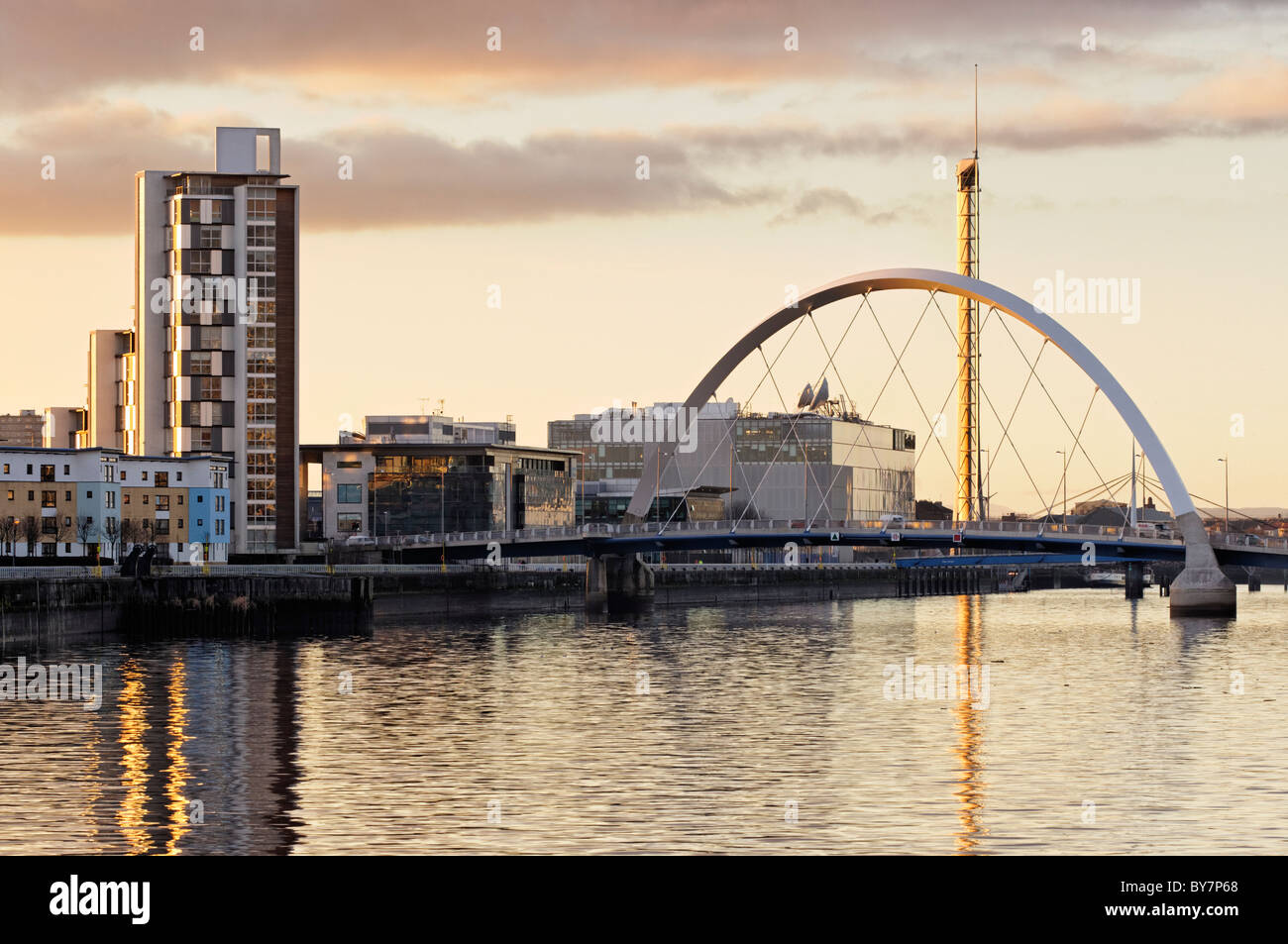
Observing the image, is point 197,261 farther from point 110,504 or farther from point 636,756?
point 636,756

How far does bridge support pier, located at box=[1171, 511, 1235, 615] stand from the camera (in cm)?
10594

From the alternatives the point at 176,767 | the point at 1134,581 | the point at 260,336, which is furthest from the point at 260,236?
the point at 176,767

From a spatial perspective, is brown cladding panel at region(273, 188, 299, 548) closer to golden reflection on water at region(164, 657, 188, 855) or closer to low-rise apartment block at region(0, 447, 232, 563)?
low-rise apartment block at region(0, 447, 232, 563)

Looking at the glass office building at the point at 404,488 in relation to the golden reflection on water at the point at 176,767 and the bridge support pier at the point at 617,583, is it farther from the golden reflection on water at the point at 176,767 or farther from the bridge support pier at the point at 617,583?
the golden reflection on water at the point at 176,767

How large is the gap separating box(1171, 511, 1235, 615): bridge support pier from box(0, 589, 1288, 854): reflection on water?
3265 centimetres

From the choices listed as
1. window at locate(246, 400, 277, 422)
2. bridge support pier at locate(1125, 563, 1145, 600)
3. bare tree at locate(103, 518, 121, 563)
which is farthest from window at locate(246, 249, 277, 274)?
bridge support pier at locate(1125, 563, 1145, 600)

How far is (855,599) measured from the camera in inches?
6604

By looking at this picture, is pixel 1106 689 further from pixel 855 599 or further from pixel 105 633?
pixel 855 599

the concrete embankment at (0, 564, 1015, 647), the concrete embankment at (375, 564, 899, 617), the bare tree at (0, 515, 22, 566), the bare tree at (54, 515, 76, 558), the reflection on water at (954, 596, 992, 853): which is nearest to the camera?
the reflection on water at (954, 596, 992, 853)

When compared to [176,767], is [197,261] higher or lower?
higher

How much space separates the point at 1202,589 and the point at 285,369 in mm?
68593

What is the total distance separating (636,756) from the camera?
37406mm
